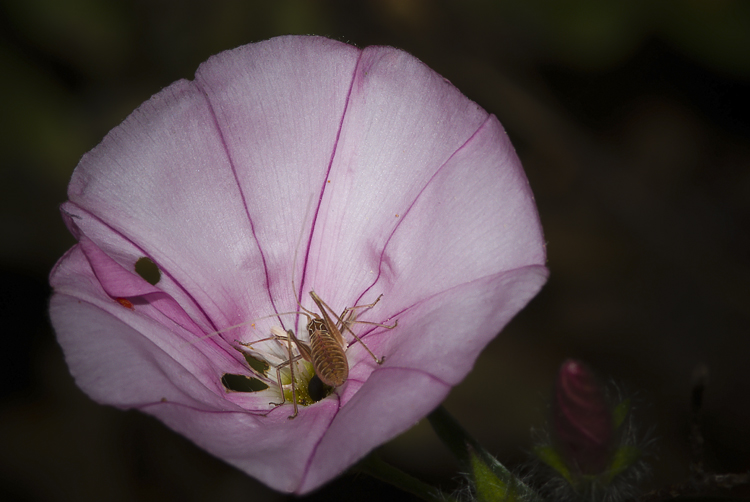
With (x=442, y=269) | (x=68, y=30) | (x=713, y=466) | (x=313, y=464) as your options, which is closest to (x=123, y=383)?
→ (x=313, y=464)

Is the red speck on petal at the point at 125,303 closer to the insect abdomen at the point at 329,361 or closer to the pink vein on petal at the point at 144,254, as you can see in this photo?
the pink vein on petal at the point at 144,254

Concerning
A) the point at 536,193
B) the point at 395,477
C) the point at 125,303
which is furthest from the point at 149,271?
the point at 536,193

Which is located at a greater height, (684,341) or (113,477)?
(113,477)

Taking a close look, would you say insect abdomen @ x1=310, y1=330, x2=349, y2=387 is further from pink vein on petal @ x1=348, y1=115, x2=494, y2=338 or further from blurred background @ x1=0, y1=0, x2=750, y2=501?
blurred background @ x1=0, y1=0, x2=750, y2=501

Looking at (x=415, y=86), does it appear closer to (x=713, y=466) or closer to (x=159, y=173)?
(x=159, y=173)

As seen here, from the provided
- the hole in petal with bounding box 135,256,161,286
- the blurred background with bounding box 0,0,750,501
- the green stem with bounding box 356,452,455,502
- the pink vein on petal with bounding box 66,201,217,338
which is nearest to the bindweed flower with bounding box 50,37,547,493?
the pink vein on petal with bounding box 66,201,217,338

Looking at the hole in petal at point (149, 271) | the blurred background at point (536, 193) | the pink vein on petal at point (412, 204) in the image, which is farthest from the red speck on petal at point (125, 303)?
the blurred background at point (536, 193)

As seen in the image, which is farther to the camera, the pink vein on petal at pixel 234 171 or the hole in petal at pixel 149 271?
the hole in petal at pixel 149 271
